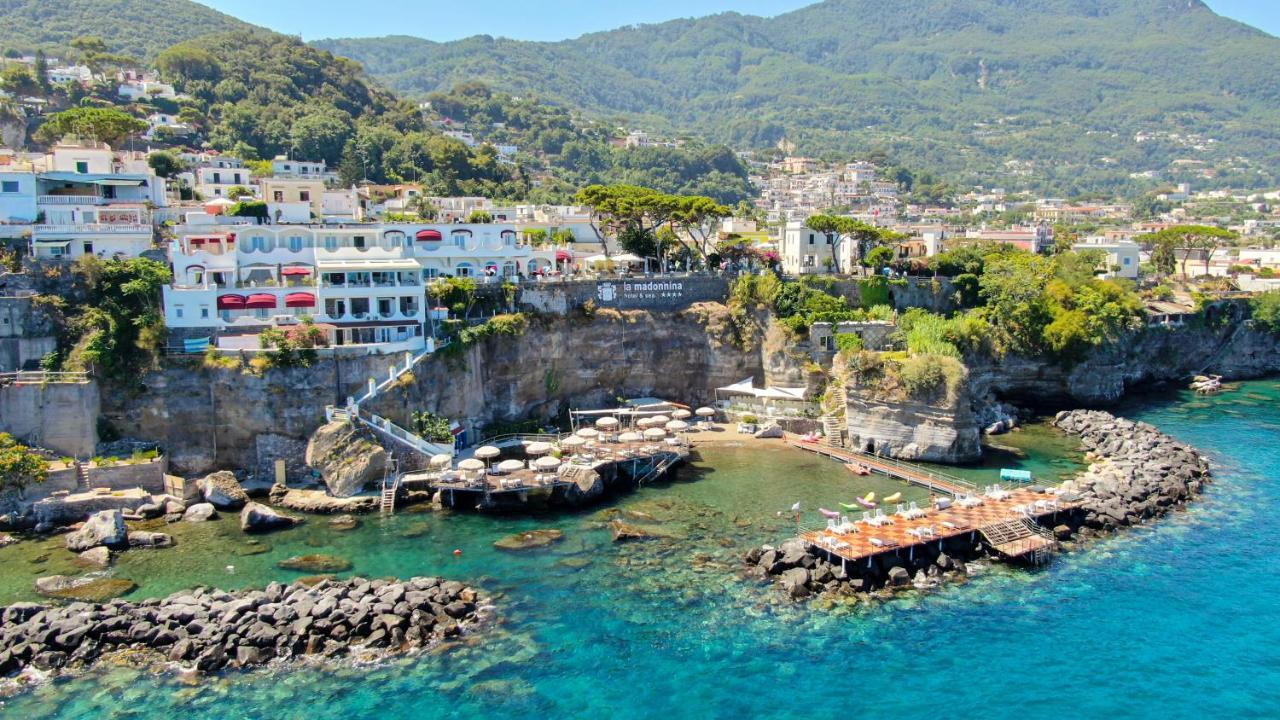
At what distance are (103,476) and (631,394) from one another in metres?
31.7

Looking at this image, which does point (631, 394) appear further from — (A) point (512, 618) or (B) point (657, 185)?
(B) point (657, 185)

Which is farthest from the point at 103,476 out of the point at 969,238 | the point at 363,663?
the point at 969,238

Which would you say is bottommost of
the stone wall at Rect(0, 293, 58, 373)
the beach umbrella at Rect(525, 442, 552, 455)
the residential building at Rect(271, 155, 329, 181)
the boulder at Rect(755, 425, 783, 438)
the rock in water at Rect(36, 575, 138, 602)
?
the rock in water at Rect(36, 575, 138, 602)

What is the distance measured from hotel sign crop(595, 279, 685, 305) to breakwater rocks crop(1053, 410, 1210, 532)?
28.0m

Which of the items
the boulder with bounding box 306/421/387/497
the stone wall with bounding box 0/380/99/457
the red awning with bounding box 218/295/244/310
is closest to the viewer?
the stone wall with bounding box 0/380/99/457

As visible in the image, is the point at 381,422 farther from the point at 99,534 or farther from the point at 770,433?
the point at 770,433

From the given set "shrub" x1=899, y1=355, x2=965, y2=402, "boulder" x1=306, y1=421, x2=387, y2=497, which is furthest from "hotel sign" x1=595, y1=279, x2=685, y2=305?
"boulder" x1=306, y1=421, x2=387, y2=497

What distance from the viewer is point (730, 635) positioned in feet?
107

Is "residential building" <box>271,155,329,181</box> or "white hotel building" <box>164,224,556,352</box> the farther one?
"residential building" <box>271,155,329,181</box>

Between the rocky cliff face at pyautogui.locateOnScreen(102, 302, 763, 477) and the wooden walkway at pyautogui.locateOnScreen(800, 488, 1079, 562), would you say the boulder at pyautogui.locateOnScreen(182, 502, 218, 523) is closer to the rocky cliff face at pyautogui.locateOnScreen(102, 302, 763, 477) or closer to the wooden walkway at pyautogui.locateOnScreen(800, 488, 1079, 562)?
the rocky cliff face at pyautogui.locateOnScreen(102, 302, 763, 477)

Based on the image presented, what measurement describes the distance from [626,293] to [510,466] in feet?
67.6

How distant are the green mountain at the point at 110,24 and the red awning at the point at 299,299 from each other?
106317 millimetres

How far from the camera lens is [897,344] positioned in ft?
200

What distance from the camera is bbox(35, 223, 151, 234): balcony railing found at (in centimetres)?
5431
